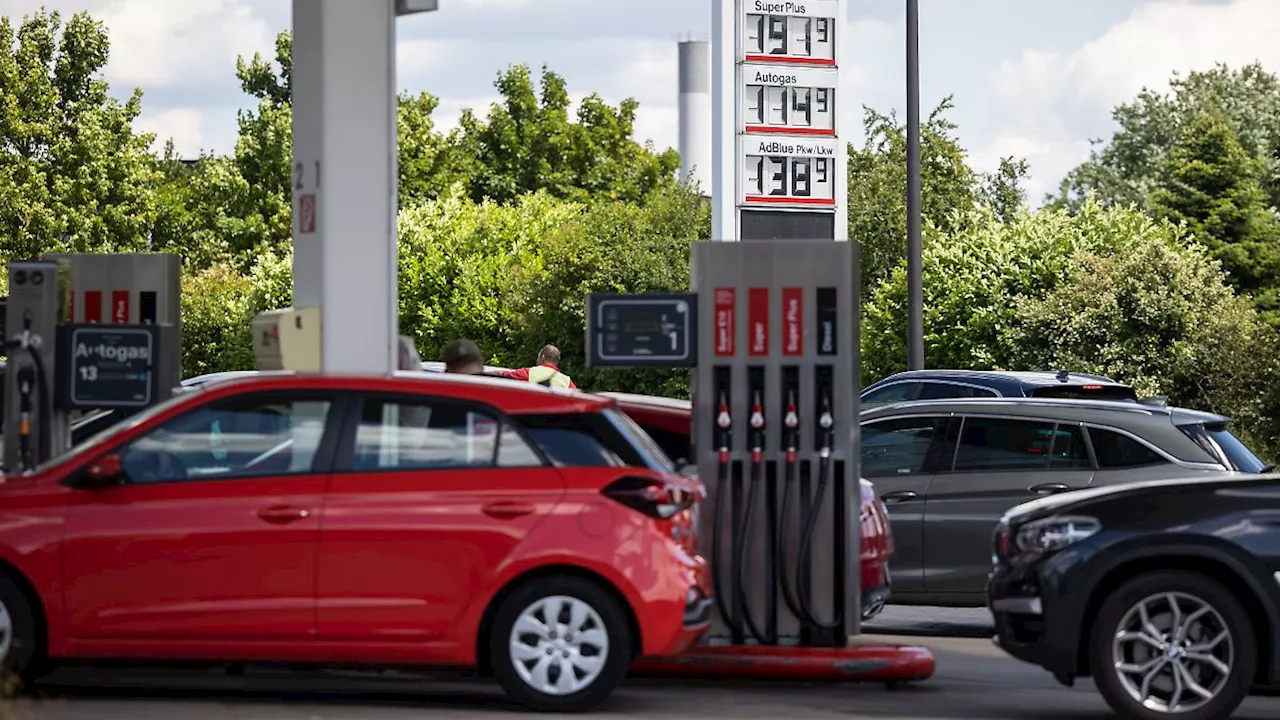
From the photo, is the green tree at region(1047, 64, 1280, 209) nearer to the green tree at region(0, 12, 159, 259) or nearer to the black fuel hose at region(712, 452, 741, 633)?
the green tree at region(0, 12, 159, 259)

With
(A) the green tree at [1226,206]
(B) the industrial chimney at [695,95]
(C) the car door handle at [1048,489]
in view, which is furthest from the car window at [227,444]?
(B) the industrial chimney at [695,95]

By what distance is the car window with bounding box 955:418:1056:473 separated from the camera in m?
13.9

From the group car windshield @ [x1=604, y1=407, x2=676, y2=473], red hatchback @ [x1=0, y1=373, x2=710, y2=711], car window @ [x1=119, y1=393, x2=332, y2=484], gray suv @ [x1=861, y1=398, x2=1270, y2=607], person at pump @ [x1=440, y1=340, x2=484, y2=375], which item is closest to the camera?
red hatchback @ [x1=0, y1=373, x2=710, y2=711]

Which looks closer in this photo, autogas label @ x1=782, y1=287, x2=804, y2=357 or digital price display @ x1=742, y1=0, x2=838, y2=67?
autogas label @ x1=782, y1=287, x2=804, y2=357

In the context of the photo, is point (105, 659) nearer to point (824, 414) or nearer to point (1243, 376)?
point (824, 414)

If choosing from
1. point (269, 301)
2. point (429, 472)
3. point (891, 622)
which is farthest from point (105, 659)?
point (269, 301)

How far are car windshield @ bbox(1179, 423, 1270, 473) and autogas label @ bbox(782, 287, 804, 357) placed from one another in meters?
3.94

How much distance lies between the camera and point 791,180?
30.3m

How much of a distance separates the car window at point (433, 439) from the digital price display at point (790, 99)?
20800 mm

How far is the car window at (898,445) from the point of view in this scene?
14.0 metres

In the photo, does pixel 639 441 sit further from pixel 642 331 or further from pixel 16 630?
pixel 16 630

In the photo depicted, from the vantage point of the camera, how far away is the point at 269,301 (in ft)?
206

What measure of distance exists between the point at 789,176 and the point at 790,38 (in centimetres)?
201

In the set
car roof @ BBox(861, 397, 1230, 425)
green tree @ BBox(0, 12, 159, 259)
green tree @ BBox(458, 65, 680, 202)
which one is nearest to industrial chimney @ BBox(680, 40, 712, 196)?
green tree @ BBox(458, 65, 680, 202)
